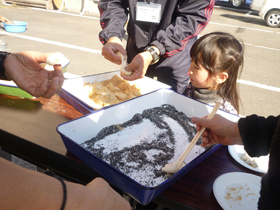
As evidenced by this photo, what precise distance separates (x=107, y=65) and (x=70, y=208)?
4.27m

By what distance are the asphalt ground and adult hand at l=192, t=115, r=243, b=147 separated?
2.46 metres

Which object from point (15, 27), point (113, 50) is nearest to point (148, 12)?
point (113, 50)

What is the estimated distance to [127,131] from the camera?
1.20 metres

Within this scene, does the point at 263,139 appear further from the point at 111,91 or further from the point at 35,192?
the point at 111,91

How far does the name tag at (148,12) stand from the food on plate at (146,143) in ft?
2.52

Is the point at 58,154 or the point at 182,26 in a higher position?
the point at 182,26

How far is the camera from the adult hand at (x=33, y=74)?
1230mm

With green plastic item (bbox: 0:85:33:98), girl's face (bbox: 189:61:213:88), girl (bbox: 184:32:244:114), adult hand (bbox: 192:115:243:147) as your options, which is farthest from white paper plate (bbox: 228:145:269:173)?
green plastic item (bbox: 0:85:33:98)

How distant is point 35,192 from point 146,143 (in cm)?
65

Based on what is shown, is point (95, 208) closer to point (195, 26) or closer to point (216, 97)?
point (216, 97)

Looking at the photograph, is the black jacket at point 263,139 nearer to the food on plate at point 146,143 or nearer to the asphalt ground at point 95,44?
the food on plate at point 146,143

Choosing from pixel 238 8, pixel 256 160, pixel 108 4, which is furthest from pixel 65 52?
pixel 238 8

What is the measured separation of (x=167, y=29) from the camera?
1.67m

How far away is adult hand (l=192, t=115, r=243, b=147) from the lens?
92 cm
